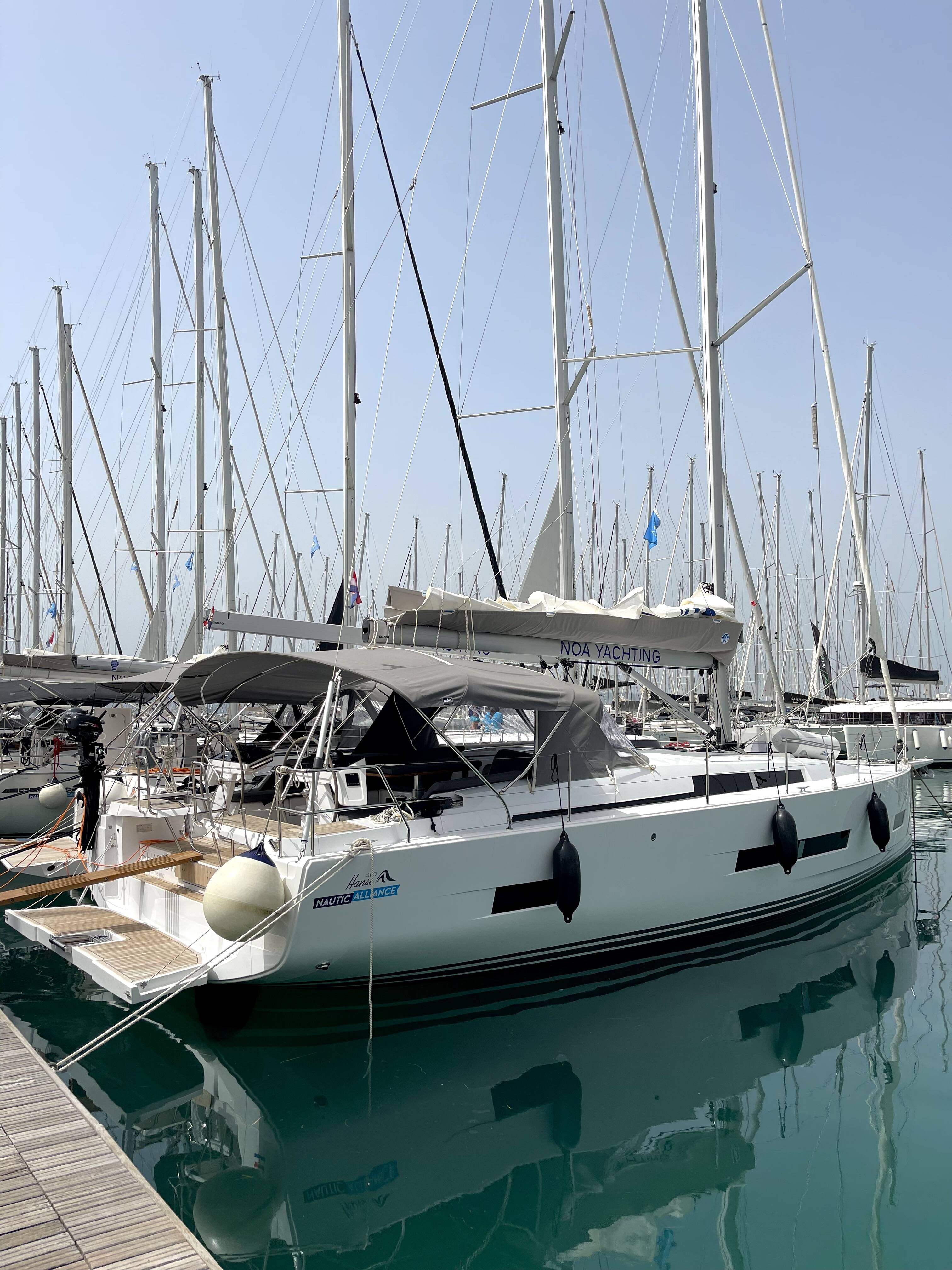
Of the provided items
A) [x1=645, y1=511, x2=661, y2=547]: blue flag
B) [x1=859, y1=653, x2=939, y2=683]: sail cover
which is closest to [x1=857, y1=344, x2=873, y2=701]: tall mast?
[x1=859, y1=653, x2=939, y2=683]: sail cover

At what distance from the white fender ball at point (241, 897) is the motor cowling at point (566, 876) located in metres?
2.21

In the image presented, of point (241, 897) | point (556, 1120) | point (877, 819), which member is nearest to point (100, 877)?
point (241, 897)

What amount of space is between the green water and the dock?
0.50 meters

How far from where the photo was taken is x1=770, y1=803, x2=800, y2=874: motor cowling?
8453 millimetres

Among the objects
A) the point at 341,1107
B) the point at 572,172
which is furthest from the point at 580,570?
the point at 341,1107

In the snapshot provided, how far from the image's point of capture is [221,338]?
1792 cm

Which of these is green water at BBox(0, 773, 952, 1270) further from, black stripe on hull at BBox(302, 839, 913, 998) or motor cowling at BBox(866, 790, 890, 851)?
motor cowling at BBox(866, 790, 890, 851)

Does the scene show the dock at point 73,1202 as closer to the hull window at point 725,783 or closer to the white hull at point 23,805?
the hull window at point 725,783

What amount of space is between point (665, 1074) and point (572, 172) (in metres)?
11.1

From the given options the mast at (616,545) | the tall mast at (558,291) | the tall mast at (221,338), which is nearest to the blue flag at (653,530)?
the tall mast at (558,291)

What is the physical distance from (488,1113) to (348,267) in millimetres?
10696

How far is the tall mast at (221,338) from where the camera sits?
1745 cm

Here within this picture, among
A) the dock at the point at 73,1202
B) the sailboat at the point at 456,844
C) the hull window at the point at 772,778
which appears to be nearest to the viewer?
the dock at the point at 73,1202

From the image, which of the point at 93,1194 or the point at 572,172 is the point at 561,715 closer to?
the point at 93,1194
